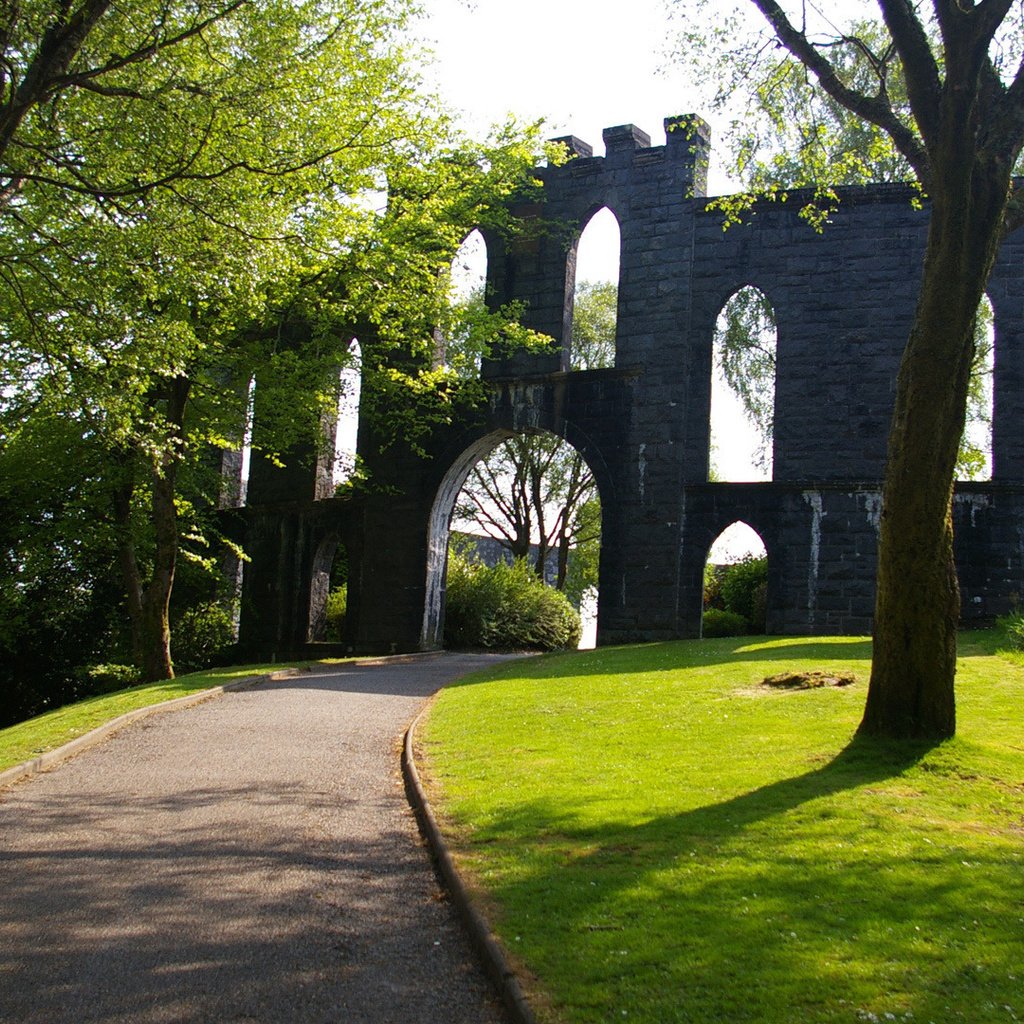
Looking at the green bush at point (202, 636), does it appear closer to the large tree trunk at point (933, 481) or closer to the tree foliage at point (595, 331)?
the tree foliage at point (595, 331)

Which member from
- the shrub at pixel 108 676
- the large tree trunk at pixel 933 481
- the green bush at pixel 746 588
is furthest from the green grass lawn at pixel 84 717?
the green bush at pixel 746 588

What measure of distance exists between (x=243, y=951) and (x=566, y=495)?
3467 cm

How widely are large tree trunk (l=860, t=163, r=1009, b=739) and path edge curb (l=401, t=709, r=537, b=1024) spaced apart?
142 inches

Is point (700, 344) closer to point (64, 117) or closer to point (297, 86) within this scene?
point (297, 86)

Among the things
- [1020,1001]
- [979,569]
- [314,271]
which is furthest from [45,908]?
[979,569]

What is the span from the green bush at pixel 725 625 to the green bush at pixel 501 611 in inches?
137

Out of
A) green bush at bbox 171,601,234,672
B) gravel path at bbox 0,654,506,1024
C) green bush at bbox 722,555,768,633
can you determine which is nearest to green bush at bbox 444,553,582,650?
green bush at bbox 722,555,768,633

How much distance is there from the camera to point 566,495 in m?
39.5

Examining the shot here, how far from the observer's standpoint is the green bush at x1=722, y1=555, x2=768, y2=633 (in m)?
26.0

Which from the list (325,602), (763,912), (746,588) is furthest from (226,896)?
(746,588)

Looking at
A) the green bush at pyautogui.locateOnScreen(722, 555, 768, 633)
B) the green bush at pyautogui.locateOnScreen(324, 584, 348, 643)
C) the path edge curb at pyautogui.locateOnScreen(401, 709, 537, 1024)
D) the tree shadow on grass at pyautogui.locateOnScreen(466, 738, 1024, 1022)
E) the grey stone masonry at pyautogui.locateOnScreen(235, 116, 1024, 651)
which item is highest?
the grey stone masonry at pyautogui.locateOnScreen(235, 116, 1024, 651)

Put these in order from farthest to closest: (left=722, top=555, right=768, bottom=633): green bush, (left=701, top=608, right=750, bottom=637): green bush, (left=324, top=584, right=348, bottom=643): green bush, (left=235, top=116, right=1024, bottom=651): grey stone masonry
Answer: (left=324, top=584, right=348, bottom=643): green bush → (left=722, top=555, right=768, bottom=633): green bush → (left=701, top=608, right=750, bottom=637): green bush → (left=235, top=116, right=1024, bottom=651): grey stone masonry

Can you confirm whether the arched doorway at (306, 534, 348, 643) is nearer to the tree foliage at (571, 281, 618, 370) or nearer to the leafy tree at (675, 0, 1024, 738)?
the tree foliage at (571, 281, 618, 370)

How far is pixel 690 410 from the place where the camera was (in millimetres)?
22422
